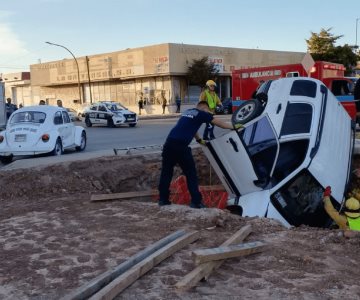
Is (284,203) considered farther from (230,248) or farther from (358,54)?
(358,54)

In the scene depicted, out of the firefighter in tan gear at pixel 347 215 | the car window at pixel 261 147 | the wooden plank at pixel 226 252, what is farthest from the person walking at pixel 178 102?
the wooden plank at pixel 226 252

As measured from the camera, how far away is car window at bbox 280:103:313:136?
23.8 ft

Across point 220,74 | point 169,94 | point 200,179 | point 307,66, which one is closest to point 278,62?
point 220,74

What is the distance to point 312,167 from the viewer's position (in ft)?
23.3

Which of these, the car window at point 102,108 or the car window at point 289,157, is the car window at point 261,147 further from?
the car window at point 102,108

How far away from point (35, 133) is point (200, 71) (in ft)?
107

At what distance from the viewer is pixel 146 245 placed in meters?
5.42

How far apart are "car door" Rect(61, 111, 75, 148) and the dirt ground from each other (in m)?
6.39

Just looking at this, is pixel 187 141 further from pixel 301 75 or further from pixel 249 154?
pixel 301 75

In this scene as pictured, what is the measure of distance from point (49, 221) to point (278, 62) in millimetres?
48558

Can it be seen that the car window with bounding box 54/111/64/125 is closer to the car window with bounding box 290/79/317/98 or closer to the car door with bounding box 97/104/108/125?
the car window with bounding box 290/79/317/98

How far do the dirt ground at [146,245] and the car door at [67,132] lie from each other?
21.0 ft

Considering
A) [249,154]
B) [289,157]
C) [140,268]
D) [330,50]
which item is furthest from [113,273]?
[330,50]

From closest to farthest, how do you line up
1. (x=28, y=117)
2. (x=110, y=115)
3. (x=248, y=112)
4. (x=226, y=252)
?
→ (x=226, y=252) → (x=248, y=112) → (x=28, y=117) → (x=110, y=115)
